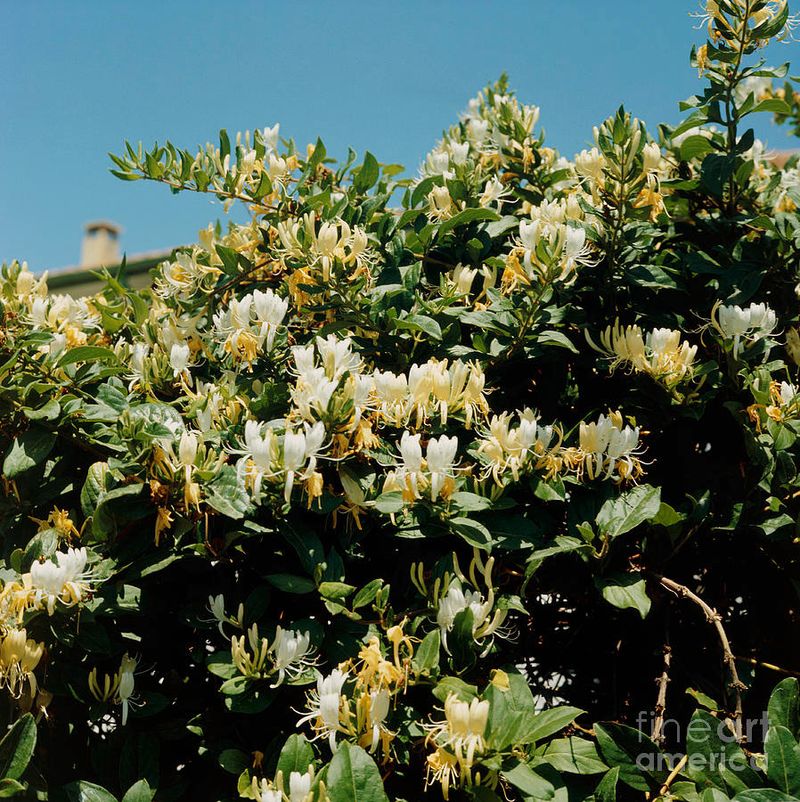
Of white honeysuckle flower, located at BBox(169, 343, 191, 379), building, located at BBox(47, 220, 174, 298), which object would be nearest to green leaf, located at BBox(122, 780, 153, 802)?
Answer: white honeysuckle flower, located at BBox(169, 343, 191, 379)

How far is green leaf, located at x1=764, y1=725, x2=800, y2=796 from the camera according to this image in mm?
1207

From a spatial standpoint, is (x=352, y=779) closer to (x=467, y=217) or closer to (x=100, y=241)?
(x=467, y=217)

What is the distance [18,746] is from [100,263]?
869cm

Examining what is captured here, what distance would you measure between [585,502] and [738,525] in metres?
0.34

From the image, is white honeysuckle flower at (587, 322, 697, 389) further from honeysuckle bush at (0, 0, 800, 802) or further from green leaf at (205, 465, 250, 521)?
green leaf at (205, 465, 250, 521)

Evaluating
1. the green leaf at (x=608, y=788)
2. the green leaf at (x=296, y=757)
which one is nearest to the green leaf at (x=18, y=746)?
the green leaf at (x=296, y=757)

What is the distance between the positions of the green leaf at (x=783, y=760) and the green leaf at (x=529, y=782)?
32 centimetres

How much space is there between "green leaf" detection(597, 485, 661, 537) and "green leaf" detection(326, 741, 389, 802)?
0.56 m

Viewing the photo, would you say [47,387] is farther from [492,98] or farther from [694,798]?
[492,98]

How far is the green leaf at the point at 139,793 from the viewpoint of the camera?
4.36 ft

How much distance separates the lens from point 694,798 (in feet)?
4.20

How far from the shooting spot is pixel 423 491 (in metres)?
1.38

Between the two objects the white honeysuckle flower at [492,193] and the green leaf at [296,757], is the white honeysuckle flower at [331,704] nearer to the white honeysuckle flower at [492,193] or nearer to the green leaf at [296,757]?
the green leaf at [296,757]

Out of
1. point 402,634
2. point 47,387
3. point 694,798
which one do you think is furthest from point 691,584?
point 47,387
